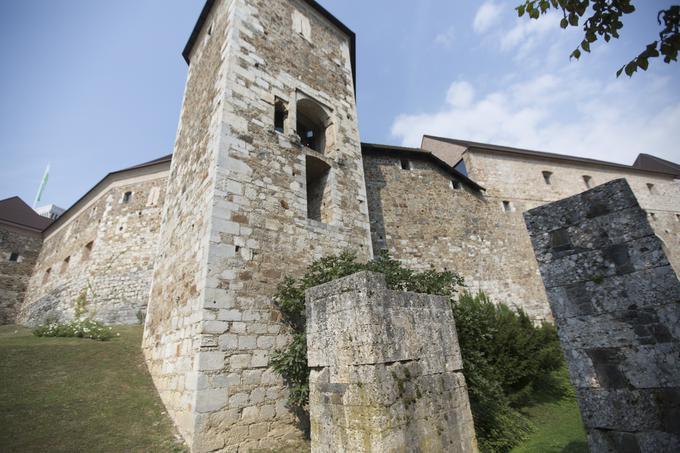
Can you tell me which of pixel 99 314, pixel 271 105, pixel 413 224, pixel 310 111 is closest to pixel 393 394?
pixel 271 105

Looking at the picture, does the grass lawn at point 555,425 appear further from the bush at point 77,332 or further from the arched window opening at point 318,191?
the bush at point 77,332

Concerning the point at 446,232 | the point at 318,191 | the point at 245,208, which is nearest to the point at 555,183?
the point at 446,232

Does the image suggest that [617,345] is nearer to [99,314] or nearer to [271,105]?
[271,105]

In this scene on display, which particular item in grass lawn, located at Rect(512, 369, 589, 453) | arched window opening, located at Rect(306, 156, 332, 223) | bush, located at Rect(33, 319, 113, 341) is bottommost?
grass lawn, located at Rect(512, 369, 589, 453)

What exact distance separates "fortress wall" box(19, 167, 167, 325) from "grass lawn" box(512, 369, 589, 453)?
1433cm

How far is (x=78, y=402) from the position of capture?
493 cm

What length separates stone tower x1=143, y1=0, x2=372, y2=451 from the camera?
197 inches

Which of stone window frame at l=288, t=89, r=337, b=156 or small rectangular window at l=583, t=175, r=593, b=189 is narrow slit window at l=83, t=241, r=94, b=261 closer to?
stone window frame at l=288, t=89, r=337, b=156

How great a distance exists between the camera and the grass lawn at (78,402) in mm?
4176

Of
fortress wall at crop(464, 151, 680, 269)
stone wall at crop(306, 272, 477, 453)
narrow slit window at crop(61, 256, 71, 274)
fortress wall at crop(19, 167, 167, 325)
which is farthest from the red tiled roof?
fortress wall at crop(464, 151, 680, 269)

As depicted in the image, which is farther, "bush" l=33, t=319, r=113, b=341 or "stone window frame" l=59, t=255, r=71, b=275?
"stone window frame" l=59, t=255, r=71, b=275

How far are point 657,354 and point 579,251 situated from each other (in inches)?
37.2

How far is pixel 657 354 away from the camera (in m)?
2.54

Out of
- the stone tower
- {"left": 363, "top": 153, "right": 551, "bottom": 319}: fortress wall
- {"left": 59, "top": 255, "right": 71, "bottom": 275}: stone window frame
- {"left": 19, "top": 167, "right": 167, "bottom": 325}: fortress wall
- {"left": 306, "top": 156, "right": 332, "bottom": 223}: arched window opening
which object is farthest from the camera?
{"left": 59, "top": 255, "right": 71, "bottom": 275}: stone window frame
